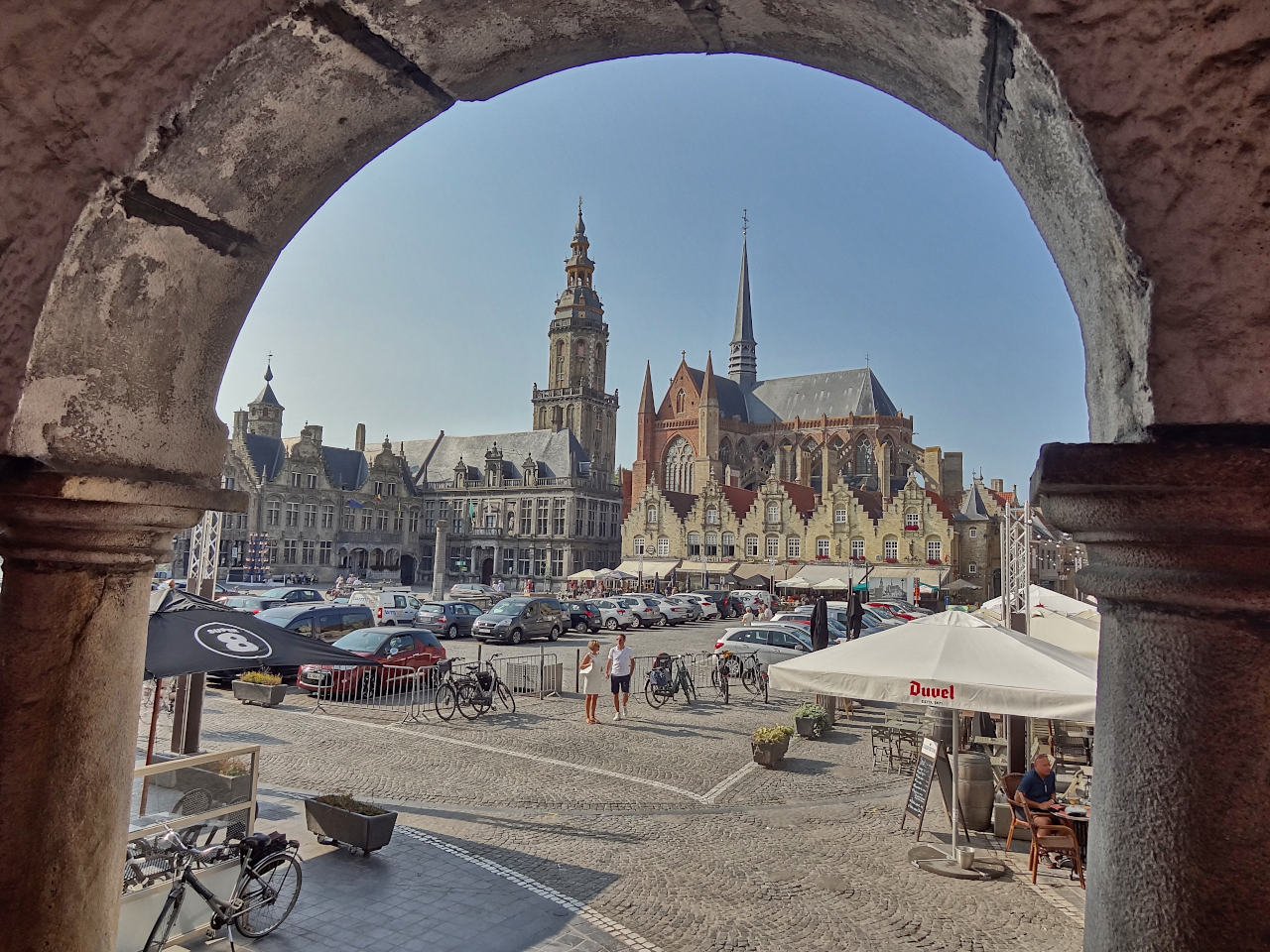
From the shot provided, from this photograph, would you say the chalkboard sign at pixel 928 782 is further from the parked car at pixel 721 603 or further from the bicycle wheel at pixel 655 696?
the parked car at pixel 721 603

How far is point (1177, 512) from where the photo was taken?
5.75 ft

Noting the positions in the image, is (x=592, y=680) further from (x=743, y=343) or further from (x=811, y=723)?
(x=743, y=343)

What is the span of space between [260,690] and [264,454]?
54511mm

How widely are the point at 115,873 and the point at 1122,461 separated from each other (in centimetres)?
312

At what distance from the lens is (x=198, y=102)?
249cm

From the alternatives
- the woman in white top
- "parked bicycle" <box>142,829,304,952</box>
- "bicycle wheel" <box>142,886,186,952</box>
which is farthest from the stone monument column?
"bicycle wheel" <box>142,886,186,952</box>

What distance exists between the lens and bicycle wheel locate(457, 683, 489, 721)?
1397cm

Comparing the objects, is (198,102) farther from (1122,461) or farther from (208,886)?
(208,886)

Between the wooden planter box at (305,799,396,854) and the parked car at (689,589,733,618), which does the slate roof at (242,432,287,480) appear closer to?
the parked car at (689,589,733,618)

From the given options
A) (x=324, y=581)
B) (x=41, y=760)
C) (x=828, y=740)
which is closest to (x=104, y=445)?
(x=41, y=760)

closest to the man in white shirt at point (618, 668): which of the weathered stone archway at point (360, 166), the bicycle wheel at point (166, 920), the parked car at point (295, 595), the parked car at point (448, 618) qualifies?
the bicycle wheel at point (166, 920)

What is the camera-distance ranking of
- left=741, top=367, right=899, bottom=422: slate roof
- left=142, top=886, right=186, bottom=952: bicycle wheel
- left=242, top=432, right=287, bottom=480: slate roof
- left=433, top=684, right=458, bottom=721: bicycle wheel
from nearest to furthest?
left=142, top=886, right=186, bottom=952: bicycle wheel
left=433, top=684, right=458, bottom=721: bicycle wheel
left=242, top=432, right=287, bottom=480: slate roof
left=741, top=367, right=899, bottom=422: slate roof

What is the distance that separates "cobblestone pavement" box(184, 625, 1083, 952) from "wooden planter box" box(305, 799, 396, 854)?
70 cm

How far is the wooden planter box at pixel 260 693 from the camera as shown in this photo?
14477 millimetres
